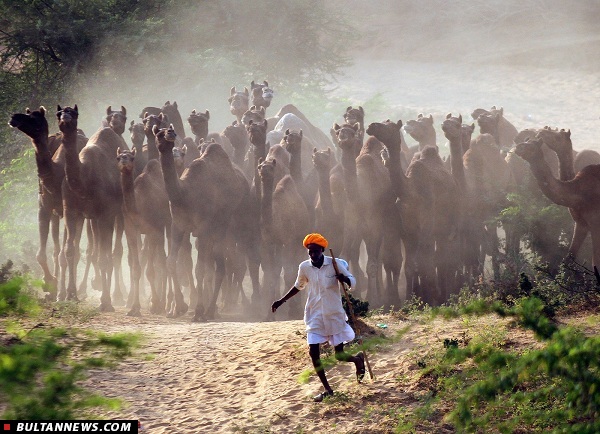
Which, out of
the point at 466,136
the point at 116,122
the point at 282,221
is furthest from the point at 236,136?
the point at 466,136

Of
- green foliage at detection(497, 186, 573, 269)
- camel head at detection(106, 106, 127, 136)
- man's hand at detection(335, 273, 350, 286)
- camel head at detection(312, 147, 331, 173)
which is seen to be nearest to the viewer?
man's hand at detection(335, 273, 350, 286)

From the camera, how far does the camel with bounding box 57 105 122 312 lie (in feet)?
47.9

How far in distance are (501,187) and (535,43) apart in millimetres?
30310

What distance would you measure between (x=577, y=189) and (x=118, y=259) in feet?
27.6

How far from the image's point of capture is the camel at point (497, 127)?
1800 centimetres

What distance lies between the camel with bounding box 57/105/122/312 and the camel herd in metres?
0.02

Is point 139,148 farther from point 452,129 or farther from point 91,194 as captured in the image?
point 452,129

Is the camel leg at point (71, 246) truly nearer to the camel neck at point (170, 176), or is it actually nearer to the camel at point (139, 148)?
the camel neck at point (170, 176)

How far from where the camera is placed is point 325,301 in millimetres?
8938

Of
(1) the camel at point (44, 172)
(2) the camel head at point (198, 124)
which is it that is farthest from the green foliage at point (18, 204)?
(1) the camel at point (44, 172)

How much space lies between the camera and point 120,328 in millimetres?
12195

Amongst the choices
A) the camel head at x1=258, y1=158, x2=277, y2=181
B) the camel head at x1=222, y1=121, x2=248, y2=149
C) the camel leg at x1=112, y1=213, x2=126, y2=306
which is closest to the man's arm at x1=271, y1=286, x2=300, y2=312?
the camel head at x1=258, y1=158, x2=277, y2=181

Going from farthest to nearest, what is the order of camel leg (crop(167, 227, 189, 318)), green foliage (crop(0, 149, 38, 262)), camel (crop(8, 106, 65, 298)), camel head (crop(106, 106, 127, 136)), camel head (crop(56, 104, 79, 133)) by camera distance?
green foliage (crop(0, 149, 38, 262))
camel head (crop(106, 106, 127, 136))
camel leg (crop(167, 227, 189, 318))
camel head (crop(56, 104, 79, 133))
camel (crop(8, 106, 65, 298))

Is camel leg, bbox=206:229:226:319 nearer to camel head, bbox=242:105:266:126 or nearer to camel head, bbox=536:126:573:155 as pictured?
camel head, bbox=242:105:266:126
